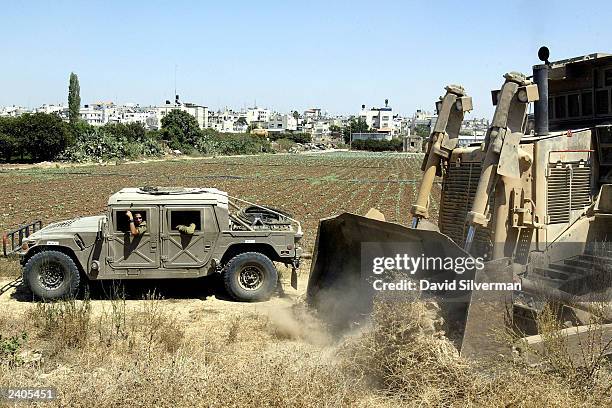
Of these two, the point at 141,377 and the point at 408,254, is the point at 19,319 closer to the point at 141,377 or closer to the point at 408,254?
the point at 141,377

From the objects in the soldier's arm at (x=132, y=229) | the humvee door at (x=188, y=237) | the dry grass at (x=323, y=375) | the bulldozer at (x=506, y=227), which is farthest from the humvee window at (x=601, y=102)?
the soldier's arm at (x=132, y=229)

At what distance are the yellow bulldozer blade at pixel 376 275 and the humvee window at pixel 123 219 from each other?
3.19 metres

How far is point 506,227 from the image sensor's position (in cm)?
745

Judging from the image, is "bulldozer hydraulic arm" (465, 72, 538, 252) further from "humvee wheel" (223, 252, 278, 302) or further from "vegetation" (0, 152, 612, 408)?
"humvee wheel" (223, 252, 278, 302)

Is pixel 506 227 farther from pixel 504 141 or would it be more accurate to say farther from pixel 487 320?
pixel 487 320

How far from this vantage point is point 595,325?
6.33 m

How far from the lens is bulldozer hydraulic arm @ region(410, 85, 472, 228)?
26.3 feet

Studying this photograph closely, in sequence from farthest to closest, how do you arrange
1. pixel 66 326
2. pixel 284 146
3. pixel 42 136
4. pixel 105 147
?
pixel 284 146
pixel 105 147
pixel 42 136
pixel 66 326

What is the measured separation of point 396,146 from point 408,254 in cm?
12891

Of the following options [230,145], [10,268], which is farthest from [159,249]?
[230,145]

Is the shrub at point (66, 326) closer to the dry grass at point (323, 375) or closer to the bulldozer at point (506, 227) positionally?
the dry grass at point (323, 375)

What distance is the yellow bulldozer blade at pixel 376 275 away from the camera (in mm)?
6316

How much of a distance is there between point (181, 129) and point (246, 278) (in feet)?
294

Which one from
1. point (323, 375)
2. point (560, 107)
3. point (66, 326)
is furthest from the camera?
point (560, 107)
